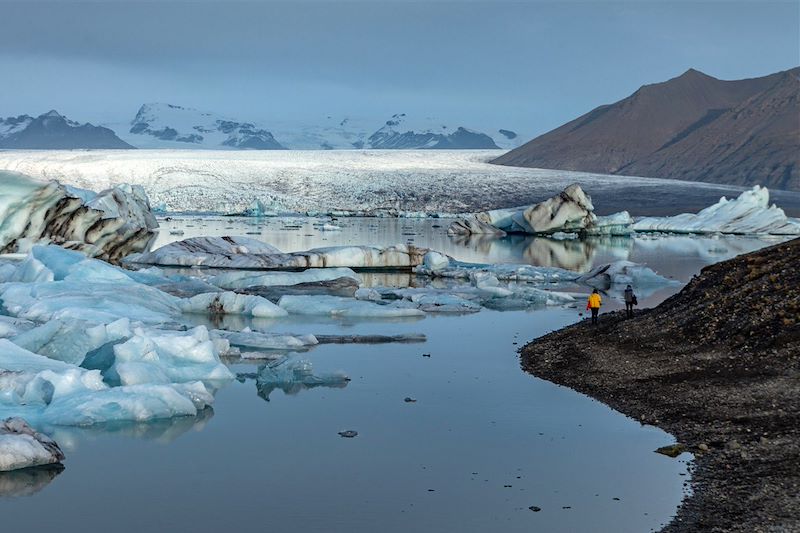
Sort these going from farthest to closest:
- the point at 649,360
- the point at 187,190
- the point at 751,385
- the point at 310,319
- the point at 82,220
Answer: the point at 187,190
the point at 82,220
the point at 310,319
the point at 649,360
the point at 751,385

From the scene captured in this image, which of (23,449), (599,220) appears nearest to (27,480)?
(23,449)

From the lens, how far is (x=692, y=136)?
12950cm

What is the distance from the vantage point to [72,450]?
8.07 metres

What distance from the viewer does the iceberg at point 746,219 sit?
4750 centimetres

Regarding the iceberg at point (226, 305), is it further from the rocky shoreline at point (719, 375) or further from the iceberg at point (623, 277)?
the iceberg at point (623, 277)

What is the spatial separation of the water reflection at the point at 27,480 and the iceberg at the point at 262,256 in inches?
693

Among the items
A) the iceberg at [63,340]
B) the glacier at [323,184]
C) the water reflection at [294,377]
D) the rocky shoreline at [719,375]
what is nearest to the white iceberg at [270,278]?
the rocky shoreline at [719,375]

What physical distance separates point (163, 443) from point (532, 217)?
36.1 metres

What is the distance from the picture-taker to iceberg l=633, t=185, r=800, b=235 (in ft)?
156

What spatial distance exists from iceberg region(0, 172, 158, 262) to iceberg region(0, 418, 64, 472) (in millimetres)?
15426

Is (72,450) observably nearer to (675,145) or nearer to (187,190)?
(187,190)

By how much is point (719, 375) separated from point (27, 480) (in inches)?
271

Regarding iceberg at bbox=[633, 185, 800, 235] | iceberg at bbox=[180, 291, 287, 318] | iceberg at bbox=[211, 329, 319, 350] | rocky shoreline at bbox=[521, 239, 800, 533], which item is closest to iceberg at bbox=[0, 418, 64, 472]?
rocky shoreline at bbox=[521, 239, 800, 533]

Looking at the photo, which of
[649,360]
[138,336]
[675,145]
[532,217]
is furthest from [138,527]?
[675,145]
